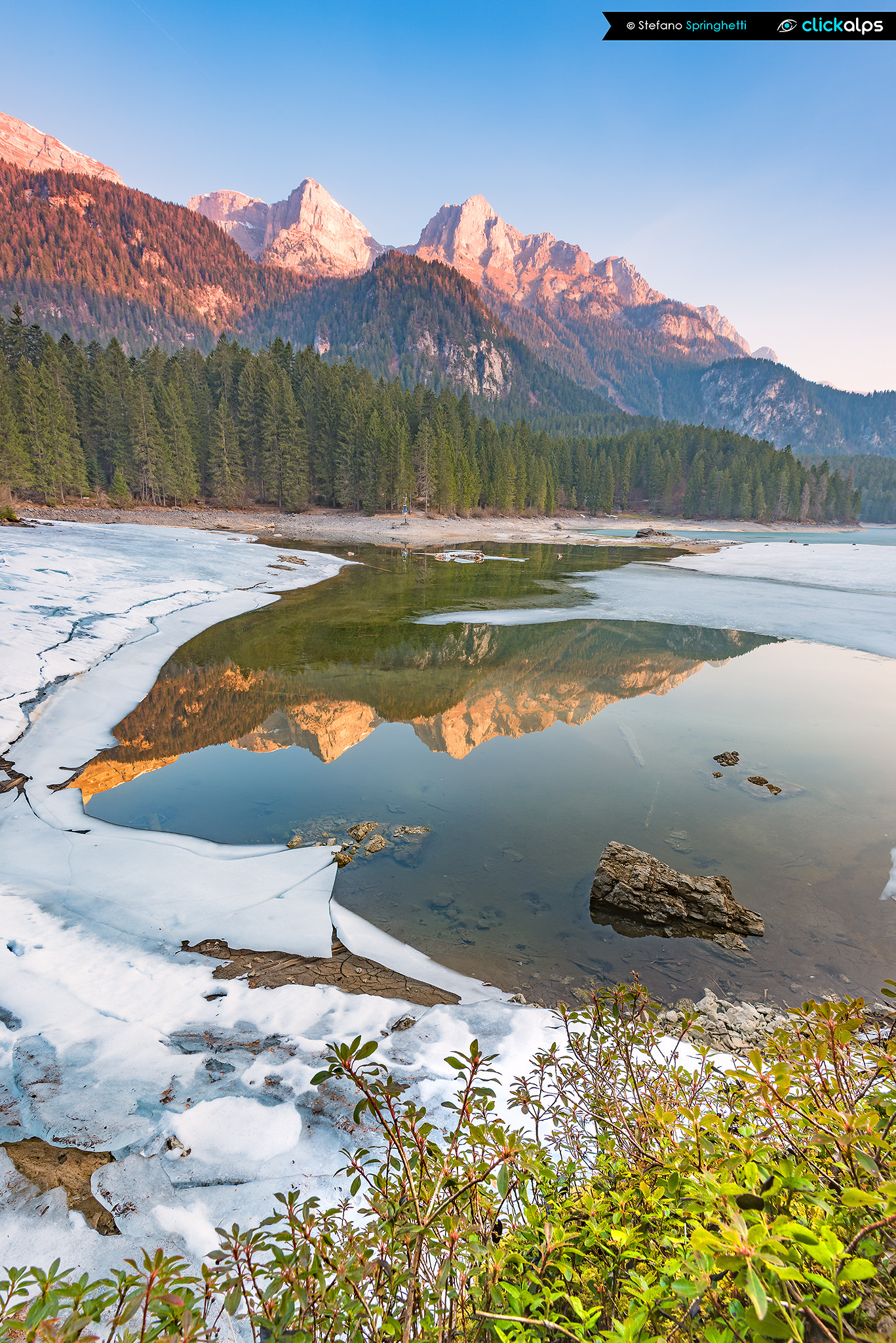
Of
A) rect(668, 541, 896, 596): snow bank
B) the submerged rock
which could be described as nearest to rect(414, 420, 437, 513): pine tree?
rect(668, 541, 896, 596): snow bank

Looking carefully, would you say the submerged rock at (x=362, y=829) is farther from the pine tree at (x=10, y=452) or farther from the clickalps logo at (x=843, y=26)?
the pine tree at (x=10, y=452)

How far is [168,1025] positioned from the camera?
385cm

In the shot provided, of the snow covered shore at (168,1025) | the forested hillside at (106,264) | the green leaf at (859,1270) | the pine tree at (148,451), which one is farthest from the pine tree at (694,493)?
the forested hillside at (106,264)

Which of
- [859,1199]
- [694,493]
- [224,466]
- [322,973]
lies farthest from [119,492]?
[694,493]

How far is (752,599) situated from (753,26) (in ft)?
77.0

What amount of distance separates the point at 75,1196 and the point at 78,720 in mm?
8870

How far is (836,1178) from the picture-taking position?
1.48 metres

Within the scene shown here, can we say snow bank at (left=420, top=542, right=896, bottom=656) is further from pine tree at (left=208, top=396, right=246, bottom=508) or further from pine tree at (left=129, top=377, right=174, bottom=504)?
pine tree at (left=129, top=377, right=174, bottom=504)

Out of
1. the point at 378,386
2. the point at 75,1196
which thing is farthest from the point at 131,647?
the point at 378,386

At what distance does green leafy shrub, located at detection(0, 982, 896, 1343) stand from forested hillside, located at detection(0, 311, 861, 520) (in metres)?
51.8

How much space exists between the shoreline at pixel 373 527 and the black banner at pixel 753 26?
3817 centimetres

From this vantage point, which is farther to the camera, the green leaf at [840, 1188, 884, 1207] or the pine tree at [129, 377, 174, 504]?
the pine tree at [129, 377, 174, 504]

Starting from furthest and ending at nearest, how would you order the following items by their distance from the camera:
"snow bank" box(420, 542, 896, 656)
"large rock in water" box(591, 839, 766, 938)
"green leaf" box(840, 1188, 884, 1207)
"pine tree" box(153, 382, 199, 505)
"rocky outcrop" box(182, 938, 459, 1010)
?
"pine tree" box(153, 382, 199, 505), "snow bank" box(420, 542, 896, 656), "large rock in water" box(591, 839, 766, 938), "rocky outcrop" box(182, 938, 459, 1010), "green leaf" box(840, 1188, 884, 1207)

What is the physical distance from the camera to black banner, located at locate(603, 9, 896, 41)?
4219 mm
